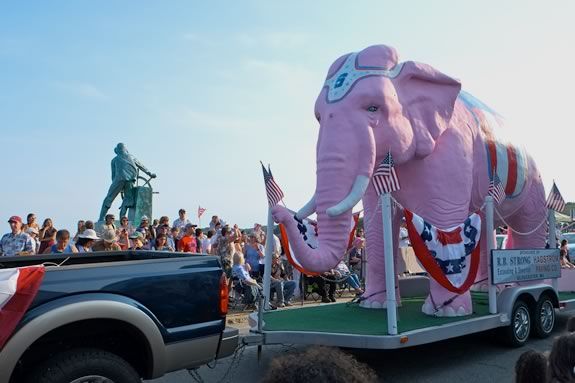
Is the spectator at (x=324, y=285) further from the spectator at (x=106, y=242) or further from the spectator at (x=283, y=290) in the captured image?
the spectator at (x=106, y=242)

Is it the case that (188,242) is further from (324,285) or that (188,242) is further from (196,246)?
(324,285)

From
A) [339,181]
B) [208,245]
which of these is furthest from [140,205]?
[339,181]

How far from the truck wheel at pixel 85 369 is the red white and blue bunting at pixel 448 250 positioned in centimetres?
378

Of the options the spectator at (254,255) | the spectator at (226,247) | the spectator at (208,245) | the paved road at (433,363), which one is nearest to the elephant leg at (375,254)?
the paved road at (433,363)

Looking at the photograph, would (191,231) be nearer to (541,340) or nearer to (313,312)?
(313,312)

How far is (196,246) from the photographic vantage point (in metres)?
12.9

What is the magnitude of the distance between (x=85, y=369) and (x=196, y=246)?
9.22 meters

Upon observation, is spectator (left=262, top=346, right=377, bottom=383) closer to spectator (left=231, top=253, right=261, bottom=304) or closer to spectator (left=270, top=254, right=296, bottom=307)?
spectator (left=231, top=253, right=261, bottom=304)

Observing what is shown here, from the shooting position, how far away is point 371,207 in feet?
28.2

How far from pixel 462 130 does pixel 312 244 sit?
2.97 m

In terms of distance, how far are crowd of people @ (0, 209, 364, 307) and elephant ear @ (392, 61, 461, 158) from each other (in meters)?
3.94

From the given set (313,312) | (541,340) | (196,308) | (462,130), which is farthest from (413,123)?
(196,308)

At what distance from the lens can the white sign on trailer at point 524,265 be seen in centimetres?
719

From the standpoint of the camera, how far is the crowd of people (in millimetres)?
9094
